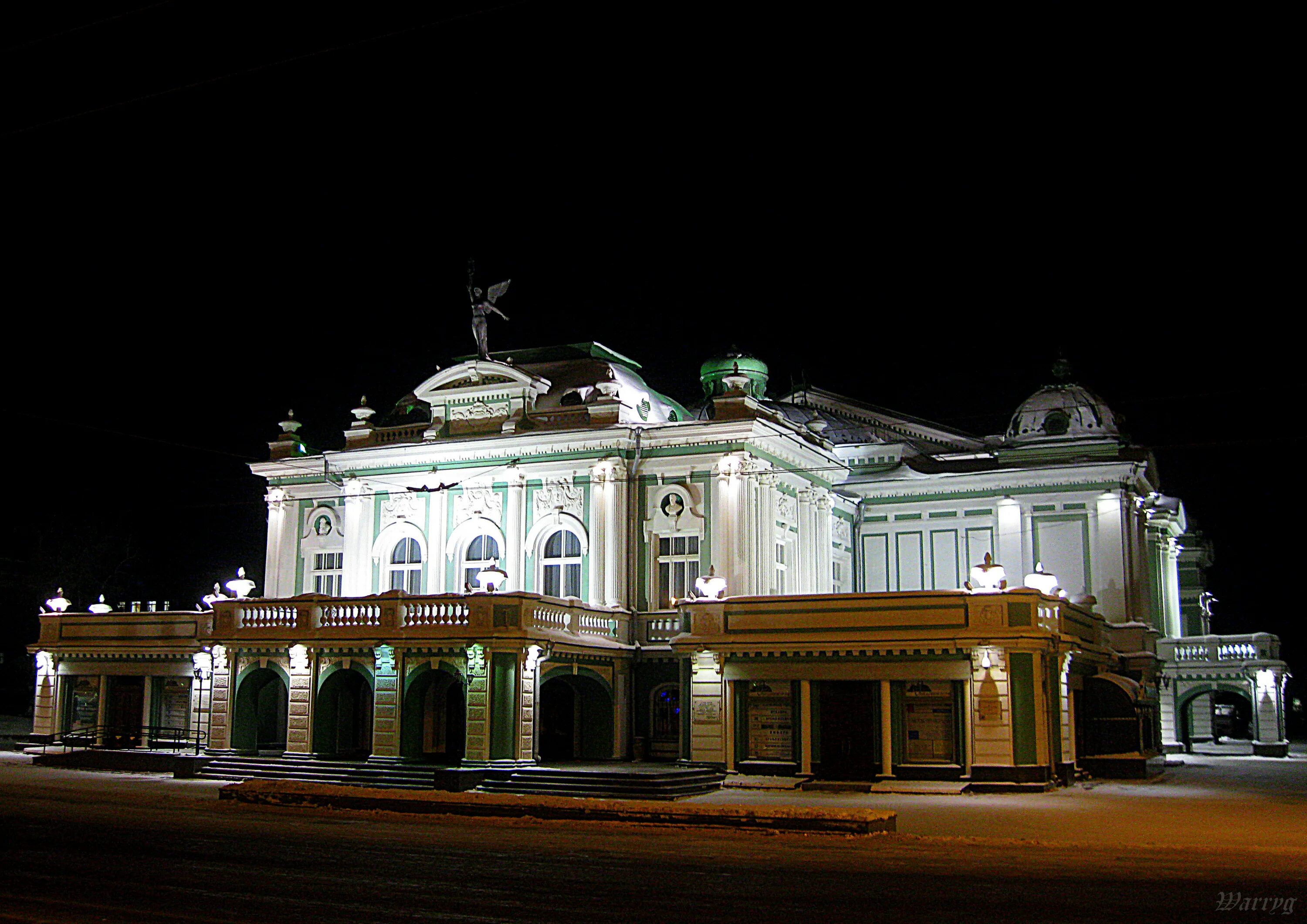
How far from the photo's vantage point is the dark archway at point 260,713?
107 feet

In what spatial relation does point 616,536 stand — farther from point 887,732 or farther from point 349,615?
point 887,732

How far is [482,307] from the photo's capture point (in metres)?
36.8

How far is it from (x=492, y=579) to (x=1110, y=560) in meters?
17.5

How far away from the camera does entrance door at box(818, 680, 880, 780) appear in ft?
92.9

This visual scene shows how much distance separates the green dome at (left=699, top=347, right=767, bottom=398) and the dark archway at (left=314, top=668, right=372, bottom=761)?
15.0 m

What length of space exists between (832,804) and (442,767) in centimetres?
931

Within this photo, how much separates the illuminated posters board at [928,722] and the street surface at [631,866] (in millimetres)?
3874

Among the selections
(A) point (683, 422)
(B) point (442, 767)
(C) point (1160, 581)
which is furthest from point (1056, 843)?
(C) point (1160, 581)

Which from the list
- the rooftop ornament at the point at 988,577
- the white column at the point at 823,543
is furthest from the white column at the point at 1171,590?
the rooftop ornament at the point at 988,577

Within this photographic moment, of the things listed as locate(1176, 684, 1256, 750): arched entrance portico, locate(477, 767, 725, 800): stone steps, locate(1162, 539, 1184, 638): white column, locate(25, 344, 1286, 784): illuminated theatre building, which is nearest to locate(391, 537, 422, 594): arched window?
locate(25, 344, 1286, 784): illuminated theatre building

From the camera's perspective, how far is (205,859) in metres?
15.4

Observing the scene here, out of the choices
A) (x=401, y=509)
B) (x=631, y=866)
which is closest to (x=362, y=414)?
(x=401, y=509)

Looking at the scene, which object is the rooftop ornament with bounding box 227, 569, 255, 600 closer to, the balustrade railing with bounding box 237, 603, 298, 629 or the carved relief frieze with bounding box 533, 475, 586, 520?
the balustrade railing with bounding box 237, 603, 298, 629

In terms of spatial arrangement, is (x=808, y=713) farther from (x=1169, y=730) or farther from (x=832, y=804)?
(x=1169, y=730)
